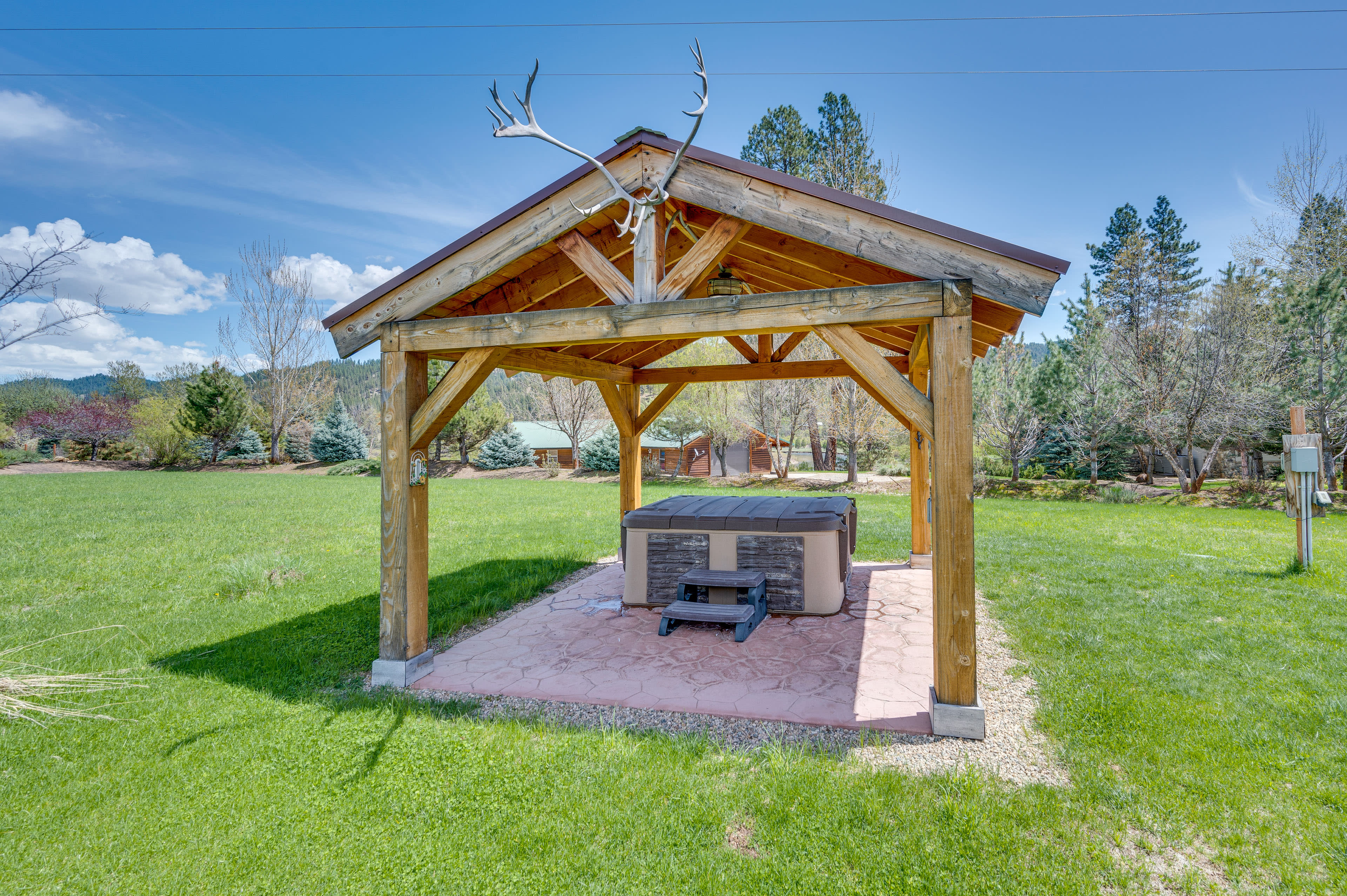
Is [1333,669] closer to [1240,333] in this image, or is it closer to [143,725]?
[143,725]

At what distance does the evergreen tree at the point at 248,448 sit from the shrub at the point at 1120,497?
116 feet

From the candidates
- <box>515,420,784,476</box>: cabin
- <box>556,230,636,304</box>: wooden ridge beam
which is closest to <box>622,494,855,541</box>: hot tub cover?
<box>556,230,636,304</box>: wooden ridge beam

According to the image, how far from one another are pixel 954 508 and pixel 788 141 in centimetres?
2161

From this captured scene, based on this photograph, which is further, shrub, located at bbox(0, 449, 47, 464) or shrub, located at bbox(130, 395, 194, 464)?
shrub, located at bbox(130, 395, 194, 464)

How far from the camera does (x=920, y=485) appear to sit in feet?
23.2

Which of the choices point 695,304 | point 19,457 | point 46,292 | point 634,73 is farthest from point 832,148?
point 19,457

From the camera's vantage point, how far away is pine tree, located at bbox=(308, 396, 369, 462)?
105 feet

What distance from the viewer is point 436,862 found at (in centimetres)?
231

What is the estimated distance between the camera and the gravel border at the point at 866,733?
3002mm

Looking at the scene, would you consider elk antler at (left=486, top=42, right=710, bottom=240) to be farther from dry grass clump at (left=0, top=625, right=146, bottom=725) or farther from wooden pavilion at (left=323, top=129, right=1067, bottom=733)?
dry grass clump at (left=0, top=625, right=146, bottom=725)

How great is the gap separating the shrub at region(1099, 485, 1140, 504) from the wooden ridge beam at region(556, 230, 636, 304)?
50.9 ft

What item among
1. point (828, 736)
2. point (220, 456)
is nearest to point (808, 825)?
point (828, 736)

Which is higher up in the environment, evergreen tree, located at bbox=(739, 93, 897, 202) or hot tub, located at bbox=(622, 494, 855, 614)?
evergreen tree, located at bbox=(739, 93, 897, 202)

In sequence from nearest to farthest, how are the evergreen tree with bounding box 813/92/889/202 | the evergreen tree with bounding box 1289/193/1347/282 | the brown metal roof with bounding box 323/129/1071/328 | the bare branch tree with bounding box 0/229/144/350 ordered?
the bare branch tree with bounding box 0/229/144/350, the brown metal roof with bounding box 323/129/1071/328, the evergreen tree with bounding box 1289/193/1347/282, the evergreen tree with bounding box 813/92/889/202
